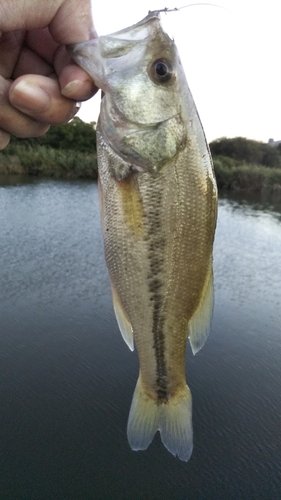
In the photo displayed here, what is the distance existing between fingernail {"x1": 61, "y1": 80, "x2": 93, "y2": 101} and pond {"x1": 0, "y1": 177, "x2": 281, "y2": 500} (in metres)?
5.66

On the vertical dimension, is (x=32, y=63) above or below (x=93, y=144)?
above

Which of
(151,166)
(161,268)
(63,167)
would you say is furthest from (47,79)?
(63,167)

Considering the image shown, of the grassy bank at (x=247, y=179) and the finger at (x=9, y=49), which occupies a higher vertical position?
the finger at (x=9, y=49)

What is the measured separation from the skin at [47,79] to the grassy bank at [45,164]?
104 feet

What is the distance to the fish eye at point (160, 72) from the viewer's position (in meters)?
1.87

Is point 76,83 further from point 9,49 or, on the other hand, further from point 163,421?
point 163,421

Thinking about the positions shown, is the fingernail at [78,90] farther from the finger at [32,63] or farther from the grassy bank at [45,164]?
the grassy bank at [45,164]

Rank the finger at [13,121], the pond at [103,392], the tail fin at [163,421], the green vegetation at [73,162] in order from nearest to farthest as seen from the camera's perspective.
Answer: the finger at [13,121], the tail fin at [163,421], the pond at [103,392], the green vegetation at [73,162]

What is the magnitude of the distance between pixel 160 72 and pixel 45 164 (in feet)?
107

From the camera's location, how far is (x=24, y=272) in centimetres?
1178

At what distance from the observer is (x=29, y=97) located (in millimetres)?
1864

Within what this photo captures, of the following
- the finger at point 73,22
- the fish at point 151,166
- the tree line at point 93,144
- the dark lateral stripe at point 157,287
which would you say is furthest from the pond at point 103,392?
the tree line at point 93,144

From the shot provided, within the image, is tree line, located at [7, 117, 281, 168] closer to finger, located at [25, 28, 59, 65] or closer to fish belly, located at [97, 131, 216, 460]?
finger, located at [25, 28, 59, 65]

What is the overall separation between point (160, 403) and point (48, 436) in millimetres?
5128
